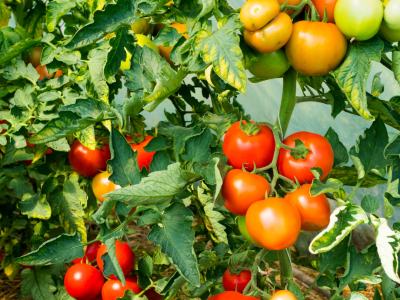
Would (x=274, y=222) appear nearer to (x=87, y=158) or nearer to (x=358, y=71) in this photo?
(x=358, y=71)

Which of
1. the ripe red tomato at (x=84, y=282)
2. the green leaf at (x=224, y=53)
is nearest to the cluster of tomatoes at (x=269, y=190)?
the green leaf at (x=224, y=53)

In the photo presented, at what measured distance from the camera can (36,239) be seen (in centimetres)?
85

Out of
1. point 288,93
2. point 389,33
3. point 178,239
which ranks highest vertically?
point 389,33

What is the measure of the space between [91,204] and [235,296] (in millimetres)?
438

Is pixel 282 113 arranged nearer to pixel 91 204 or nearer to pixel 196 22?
pixel 196 22

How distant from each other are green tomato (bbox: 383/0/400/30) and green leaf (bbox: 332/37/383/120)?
0.02 m

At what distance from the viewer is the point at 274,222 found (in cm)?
41

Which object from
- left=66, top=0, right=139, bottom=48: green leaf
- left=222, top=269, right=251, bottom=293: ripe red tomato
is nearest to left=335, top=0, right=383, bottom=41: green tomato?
left=66, top=0, right=139, bottom=48: green leaf

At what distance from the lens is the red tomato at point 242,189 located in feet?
1.45

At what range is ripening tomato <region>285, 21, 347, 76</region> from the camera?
42cm

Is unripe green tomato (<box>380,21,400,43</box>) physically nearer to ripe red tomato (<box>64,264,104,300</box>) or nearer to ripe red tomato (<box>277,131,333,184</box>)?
ripe red tomato (<box>277,131,333,184</box>)

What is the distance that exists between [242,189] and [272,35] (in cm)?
19

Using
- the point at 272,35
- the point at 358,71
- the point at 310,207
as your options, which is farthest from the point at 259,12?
the point at 310,207

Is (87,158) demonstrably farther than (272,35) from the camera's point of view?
Yes
